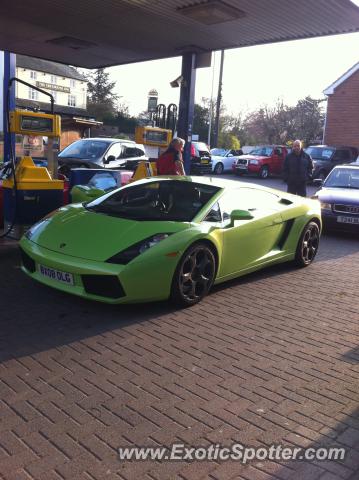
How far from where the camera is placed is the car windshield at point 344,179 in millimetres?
11016

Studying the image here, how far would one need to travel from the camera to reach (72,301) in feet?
16.4

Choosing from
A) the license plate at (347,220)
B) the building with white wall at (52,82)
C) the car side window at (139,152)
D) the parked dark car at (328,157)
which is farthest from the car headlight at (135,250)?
the building with white wall at (52,82)

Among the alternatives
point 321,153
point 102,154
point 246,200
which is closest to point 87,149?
point 102,154

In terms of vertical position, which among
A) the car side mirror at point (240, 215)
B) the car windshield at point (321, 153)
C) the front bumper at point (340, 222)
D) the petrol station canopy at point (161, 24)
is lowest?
the front bumper at point (340, 222)

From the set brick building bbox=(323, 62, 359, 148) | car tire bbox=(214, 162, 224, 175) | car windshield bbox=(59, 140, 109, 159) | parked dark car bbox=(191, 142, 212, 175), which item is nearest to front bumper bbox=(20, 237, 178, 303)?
car windshield bbox=(59, 140, 109, 159)

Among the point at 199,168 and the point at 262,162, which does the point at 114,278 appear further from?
the point at 262,162

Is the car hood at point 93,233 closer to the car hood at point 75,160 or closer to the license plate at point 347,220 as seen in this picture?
the license plate at point 347,220

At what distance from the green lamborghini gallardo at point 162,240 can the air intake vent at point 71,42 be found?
547 centimetres

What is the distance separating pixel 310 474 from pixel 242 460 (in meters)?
0.36

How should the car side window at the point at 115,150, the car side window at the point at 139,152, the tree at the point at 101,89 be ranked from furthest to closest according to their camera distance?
the tree at the point at 101,89
the car side window at the point at 139,152
the car side window at the point at 115,150

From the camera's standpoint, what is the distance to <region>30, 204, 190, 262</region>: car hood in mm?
4738

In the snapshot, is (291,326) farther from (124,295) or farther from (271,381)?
(124,295)

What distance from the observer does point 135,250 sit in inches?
183

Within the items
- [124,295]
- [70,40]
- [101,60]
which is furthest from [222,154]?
[124,295]
